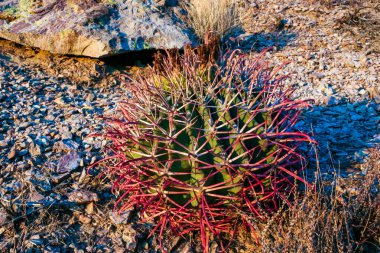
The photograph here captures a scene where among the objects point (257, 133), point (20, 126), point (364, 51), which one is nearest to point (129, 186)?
point (257, 133)

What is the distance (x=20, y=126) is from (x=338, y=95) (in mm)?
3006

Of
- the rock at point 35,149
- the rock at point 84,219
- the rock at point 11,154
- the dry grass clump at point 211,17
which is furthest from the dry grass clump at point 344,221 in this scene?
the dry grass clump at point 211,17

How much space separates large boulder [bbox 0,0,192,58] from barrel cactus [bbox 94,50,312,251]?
2034mm

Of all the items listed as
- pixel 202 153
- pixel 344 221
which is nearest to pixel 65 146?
pixel 202 153

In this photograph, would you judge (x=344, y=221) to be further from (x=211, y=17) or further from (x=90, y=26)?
(x=211, y=17)

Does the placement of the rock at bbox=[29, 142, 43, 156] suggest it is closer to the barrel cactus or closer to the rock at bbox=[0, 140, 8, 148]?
the rock at bbox=[0, 140, 8, 148]

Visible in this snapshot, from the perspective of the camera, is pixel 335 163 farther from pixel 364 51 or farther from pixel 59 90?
pixel 59 90

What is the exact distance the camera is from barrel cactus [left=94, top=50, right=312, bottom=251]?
1920 millimetres

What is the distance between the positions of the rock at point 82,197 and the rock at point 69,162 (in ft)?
0.84

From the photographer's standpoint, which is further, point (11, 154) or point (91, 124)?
point (91, 124)

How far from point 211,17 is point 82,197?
10.2 feet

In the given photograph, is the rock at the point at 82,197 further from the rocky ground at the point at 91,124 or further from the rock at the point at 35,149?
the rock at the point at 35,149

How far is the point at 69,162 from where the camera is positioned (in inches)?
109

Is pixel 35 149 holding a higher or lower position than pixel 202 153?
lower
